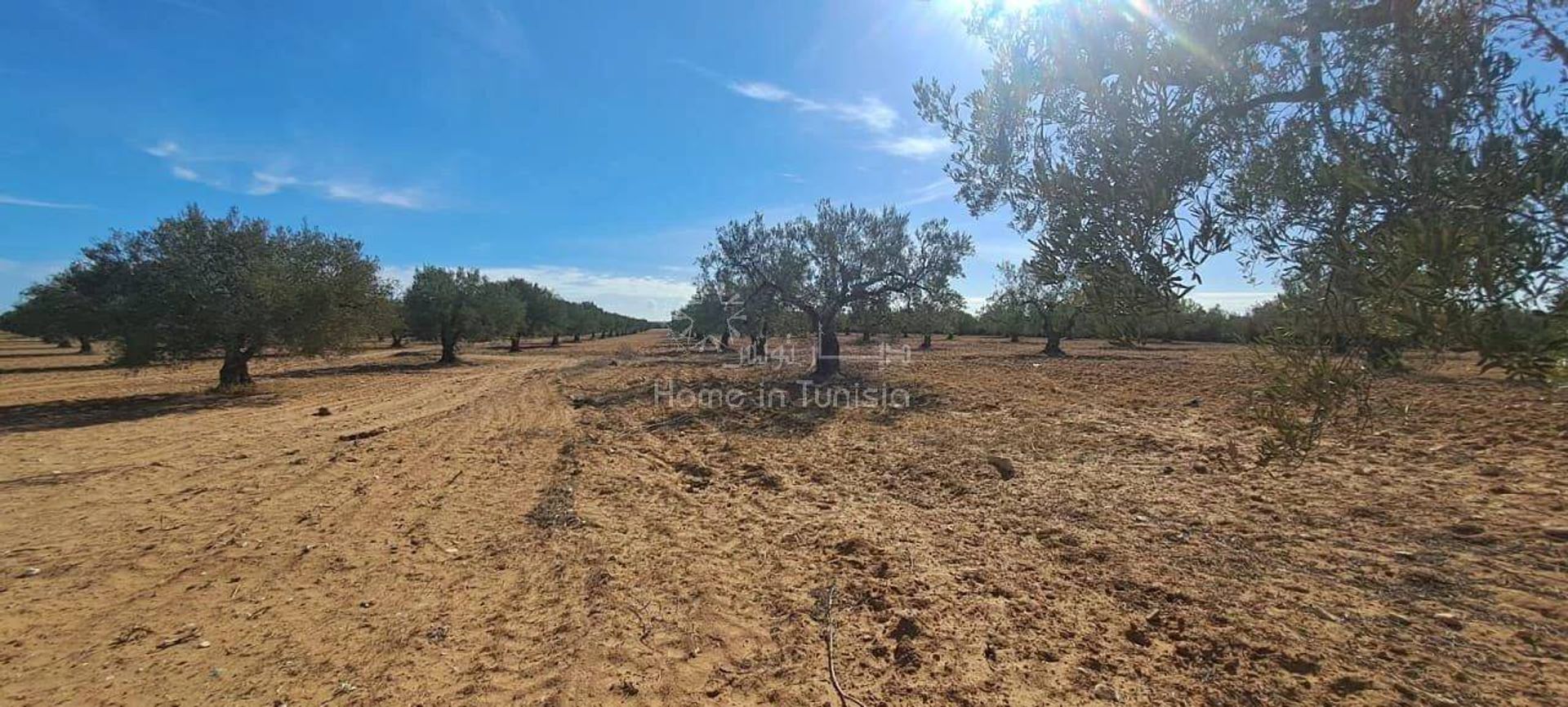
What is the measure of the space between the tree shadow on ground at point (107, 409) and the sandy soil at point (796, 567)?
1.86 metres

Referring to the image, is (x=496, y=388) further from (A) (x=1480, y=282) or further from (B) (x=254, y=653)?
(A) (x=1480, y=282)

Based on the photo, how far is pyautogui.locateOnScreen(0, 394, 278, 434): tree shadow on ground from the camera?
11.5 m

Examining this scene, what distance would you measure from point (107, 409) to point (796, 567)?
18.0 metres

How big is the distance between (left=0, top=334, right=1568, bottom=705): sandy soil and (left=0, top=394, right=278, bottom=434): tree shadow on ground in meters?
1.86

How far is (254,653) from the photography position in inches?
139

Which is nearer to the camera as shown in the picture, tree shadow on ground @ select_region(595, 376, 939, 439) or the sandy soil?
the sandy soil

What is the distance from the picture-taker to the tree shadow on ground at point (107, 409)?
1145 cm

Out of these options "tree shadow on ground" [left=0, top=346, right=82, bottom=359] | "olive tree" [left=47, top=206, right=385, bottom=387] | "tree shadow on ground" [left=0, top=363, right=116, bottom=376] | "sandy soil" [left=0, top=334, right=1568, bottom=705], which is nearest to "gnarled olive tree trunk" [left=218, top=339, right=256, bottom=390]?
"olive tree" [left=47, top=206, right=385, bottom=387]

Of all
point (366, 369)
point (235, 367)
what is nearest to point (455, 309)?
point (366, 369)

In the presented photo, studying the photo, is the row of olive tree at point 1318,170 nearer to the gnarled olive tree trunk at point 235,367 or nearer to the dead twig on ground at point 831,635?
the dead twig on ground at point 831,635

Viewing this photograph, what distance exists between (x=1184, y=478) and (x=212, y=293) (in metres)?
20.4

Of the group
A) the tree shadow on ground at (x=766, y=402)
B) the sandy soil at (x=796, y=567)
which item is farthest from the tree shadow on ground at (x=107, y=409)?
the tree shadow on ground at (x=766, y=402)

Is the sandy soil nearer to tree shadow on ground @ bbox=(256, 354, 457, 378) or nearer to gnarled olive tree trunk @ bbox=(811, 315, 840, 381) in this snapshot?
gnarled olive tree trunk @ bbox=(811, 315, 840, 381)

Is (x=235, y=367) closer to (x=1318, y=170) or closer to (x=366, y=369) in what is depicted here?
(x=366, y=369)
